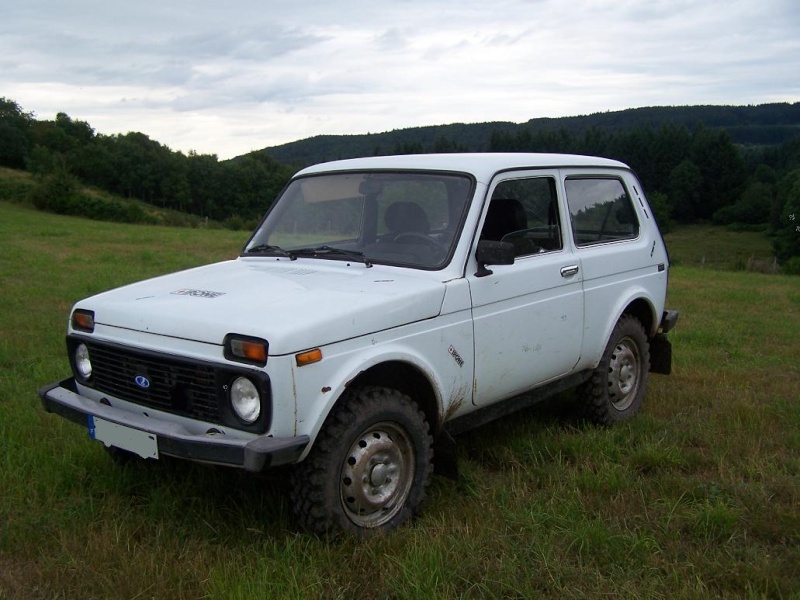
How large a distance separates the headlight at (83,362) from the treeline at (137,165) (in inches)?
2046

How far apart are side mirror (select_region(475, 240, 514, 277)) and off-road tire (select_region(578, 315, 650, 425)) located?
60.2 inches

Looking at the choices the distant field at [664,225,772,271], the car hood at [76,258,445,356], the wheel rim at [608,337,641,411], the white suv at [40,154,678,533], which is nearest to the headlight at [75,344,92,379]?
the white suv at [40,154,678,533]

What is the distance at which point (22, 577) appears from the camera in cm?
321

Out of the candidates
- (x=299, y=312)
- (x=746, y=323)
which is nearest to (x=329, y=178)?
(x=299, y=312)

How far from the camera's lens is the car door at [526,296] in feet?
13.5

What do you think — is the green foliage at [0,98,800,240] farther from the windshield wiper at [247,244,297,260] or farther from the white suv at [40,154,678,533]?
the windshield wiper at [247,244,297,260]

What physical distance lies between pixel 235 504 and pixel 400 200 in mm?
1955

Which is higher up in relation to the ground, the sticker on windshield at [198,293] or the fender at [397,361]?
the sticker on windshield at [198,293]

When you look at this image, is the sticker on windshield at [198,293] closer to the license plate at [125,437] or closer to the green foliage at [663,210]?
the license plate at [125,437]

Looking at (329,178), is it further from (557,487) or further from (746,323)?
(746,323)

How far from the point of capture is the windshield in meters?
4.21

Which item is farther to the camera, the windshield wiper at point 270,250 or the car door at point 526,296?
the windshield wiper at point 270,250

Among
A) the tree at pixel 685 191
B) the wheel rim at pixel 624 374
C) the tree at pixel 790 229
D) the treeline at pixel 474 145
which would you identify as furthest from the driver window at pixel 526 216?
the tree at pixel 685 191

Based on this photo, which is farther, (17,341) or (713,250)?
(713,250)
